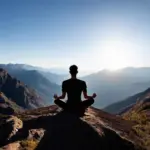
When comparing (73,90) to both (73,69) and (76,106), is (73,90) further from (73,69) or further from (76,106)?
(73,69)

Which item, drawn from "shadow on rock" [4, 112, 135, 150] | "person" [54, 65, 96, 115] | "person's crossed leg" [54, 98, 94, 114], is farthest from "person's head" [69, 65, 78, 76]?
"shadow on rock" [4, 112, 135, 150]

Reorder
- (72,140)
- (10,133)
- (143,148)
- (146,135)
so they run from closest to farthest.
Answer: (72,140) → (143,148) → (10,133) → (146,135)

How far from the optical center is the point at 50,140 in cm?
1163

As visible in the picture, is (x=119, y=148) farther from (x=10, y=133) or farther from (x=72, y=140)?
(x=10, y=133)

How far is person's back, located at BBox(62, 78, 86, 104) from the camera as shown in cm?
1408

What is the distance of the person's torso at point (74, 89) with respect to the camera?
14.1 meters

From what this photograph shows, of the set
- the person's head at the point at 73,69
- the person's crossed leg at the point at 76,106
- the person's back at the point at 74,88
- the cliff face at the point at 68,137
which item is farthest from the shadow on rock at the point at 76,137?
the person's head at the point at 73,69

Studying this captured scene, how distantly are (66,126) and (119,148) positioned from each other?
9.46 ft

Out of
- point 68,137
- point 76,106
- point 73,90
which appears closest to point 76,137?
point 68,137

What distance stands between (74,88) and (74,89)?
59mm

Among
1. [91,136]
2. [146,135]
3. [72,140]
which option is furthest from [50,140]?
[146,135]

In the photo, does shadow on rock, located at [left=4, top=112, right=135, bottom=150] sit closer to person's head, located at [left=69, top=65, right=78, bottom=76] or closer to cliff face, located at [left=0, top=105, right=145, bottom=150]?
cliff face, located at [left=0, top=105, right=145, bottom=150]

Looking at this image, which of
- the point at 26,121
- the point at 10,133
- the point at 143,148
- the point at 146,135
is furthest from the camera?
the point at 26,121

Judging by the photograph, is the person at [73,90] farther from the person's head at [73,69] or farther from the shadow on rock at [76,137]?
the shadow on rock at [76,137]
